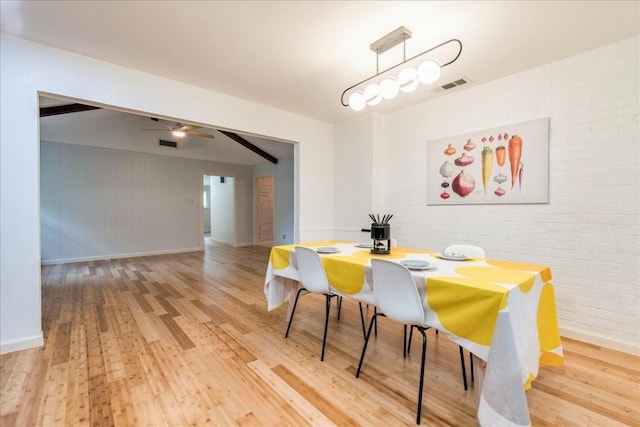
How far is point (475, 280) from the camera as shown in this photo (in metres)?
1.52

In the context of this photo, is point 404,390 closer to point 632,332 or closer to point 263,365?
point 263,365

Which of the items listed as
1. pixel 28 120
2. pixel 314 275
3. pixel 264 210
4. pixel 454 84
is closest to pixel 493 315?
pixel 314 275

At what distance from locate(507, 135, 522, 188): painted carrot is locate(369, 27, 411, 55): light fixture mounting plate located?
1.59 metres

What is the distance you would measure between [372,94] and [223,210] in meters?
7.19

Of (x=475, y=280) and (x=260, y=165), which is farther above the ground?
(x=260, y=165)

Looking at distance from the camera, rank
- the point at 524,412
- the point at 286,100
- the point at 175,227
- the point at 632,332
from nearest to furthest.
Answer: the point at 524,412
the point at 632,332
the point at 286,100
the point at 175,227

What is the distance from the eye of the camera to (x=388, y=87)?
2248mm

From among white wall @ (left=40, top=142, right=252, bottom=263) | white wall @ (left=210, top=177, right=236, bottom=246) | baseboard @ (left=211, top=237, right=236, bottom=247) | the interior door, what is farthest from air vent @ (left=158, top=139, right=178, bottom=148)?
the interior door

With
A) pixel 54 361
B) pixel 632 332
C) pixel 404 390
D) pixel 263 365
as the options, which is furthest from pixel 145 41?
pixel 632 332

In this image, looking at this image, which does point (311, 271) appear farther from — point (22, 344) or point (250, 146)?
point (250, 146)

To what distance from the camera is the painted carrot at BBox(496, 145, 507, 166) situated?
2.93 metres

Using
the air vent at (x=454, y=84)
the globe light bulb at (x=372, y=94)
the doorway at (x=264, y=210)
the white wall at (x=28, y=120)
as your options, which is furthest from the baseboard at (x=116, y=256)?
the air vent at (x=454, y=84)

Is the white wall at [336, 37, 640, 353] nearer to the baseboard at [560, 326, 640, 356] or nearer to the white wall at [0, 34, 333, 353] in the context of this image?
the baseboard at [560, 326, 640, 356]

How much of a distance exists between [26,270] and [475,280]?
3.39m
